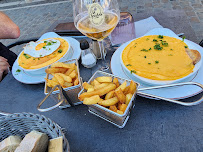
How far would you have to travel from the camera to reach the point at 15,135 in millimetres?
867

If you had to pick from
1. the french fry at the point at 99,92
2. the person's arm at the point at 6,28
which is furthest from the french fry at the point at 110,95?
the person's arm at the point at 6,28

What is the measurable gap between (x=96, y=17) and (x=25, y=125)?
0.83 m

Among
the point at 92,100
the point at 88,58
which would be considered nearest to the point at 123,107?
the point at 92,100

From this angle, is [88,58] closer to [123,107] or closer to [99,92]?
[99,92]

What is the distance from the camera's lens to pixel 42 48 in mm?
1477

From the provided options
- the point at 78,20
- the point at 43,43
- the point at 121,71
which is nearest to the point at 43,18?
the point at 43,43

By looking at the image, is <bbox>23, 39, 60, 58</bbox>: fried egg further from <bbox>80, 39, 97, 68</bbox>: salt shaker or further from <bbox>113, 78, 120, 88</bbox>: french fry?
<bbox>113, 78, 120, 88</bbox>: french fry

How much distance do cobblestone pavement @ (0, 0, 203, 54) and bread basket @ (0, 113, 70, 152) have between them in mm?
3368

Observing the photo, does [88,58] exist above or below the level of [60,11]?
above

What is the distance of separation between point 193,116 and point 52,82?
35.3 inches

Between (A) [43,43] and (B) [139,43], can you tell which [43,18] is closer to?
(A) [43,43]

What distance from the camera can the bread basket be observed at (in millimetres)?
757

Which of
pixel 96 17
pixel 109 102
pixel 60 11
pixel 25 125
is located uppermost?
pixel 96 17

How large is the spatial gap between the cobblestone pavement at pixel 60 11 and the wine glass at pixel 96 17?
2547 millimetres
